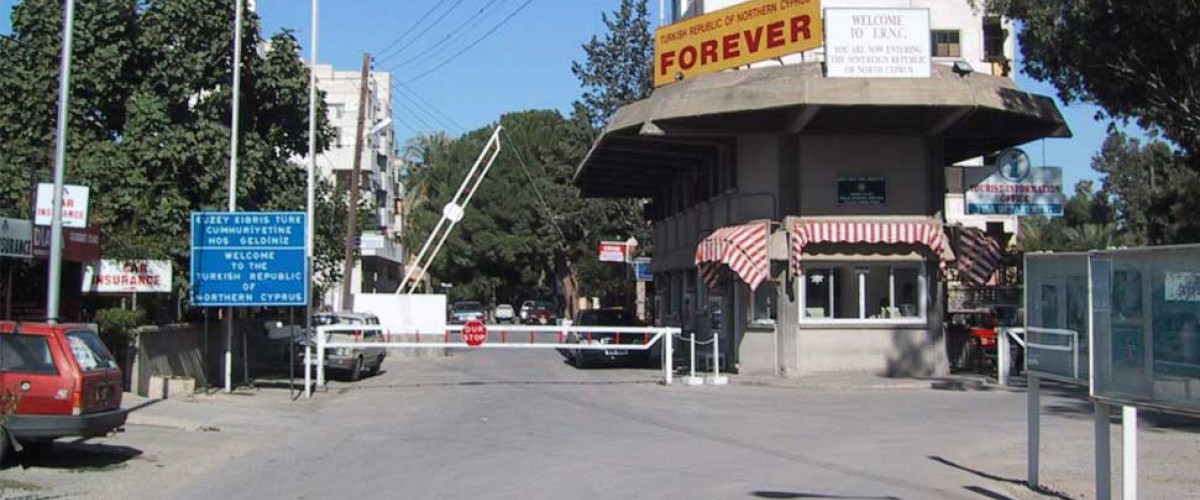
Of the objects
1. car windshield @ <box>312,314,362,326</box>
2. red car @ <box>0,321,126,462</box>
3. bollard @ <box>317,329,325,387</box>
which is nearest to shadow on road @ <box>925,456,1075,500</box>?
red car @ <box>0,321,126,462</box>

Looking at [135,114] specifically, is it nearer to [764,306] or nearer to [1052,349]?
[764,306]

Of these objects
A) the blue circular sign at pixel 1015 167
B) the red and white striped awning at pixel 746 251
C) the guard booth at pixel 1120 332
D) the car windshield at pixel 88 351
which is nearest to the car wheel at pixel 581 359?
the red and white striped awning at pixel 746 251

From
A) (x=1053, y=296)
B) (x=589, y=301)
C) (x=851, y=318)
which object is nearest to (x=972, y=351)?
(x=851, y=318)

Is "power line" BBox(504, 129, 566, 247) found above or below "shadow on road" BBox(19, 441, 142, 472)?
above

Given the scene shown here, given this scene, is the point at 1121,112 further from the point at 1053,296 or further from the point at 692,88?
the point at 1053,296

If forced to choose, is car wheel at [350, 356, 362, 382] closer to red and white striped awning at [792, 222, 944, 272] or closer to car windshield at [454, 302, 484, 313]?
red and white striped awning at [792, 222, 944, 272]

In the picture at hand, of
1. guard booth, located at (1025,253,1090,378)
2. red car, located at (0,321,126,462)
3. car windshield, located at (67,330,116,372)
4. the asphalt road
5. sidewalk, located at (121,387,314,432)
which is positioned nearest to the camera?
guard booth, located at (1025,253,1090,378)

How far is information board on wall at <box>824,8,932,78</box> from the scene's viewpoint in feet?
85.1

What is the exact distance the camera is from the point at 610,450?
14.4 meters

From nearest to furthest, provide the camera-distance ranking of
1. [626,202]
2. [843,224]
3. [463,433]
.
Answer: [463,433] < [843,224] < [626,202]

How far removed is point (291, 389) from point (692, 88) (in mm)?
11597

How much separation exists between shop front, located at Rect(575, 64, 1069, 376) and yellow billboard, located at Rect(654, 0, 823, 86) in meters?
0.72

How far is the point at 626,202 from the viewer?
6047 cm

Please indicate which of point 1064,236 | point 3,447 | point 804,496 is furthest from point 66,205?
point 1064,236
